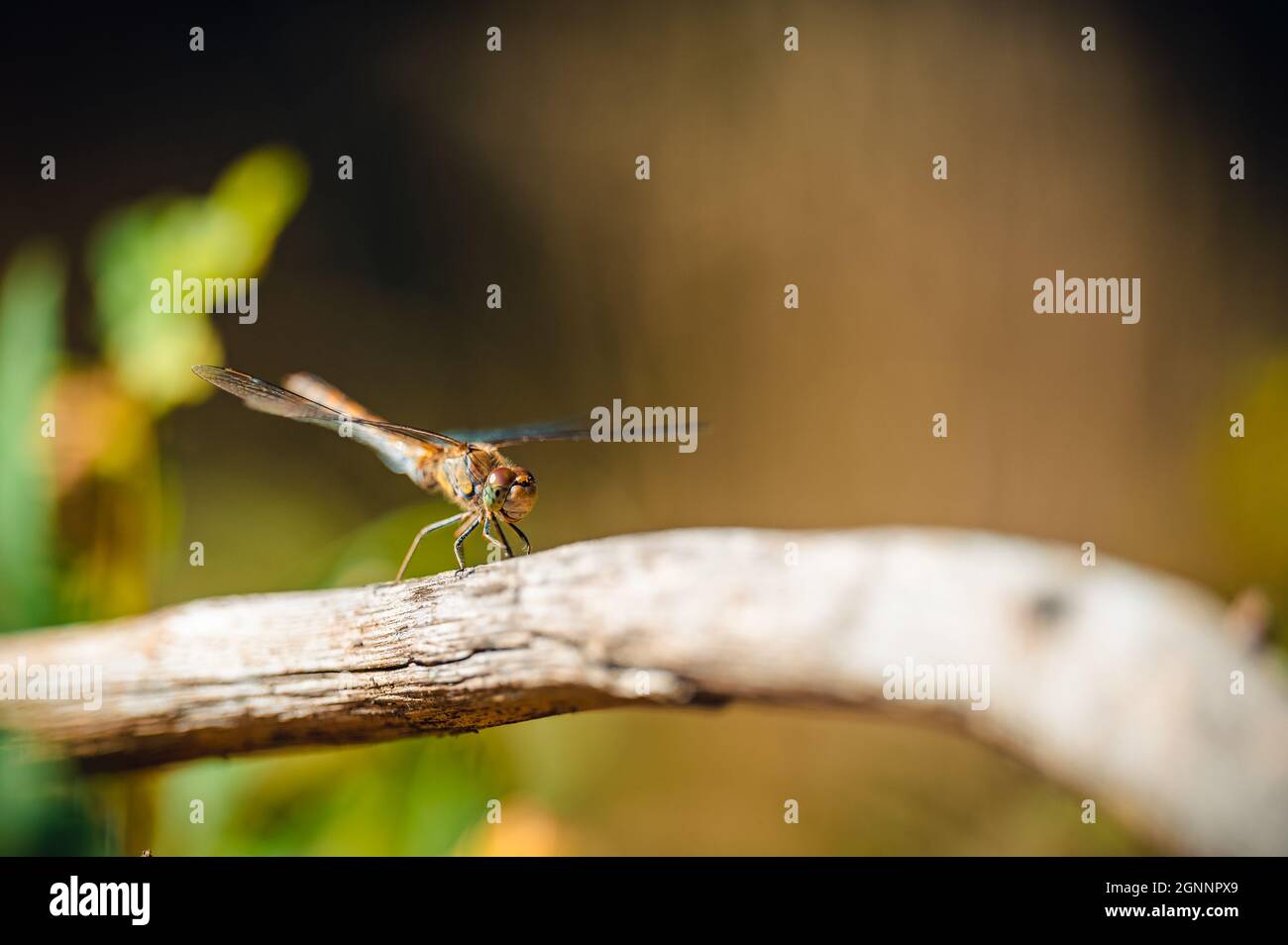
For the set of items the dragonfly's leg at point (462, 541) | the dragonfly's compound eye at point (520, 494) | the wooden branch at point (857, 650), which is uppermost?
the dragonfly's compound eye at point (520, 494)

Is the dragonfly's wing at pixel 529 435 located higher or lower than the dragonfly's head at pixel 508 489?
higher

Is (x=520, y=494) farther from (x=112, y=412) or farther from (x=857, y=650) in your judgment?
(x=112, y=412)

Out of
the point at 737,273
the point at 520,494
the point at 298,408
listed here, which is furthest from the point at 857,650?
the point at 737,273

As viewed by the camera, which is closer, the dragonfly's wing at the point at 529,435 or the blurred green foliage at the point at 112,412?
the dragonfly's wing at the point at 529,435

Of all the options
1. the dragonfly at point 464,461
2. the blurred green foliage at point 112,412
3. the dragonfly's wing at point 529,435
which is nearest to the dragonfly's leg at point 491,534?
the dragonfly at point 464,461

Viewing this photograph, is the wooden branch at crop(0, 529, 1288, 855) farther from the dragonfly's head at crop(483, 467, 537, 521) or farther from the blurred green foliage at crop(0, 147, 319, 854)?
the blurred green foliage at crop(0, 147, 319, 854)

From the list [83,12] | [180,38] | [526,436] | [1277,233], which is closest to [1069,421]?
[1277,233]

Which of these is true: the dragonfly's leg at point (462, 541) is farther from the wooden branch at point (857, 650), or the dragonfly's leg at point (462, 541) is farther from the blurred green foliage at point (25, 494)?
the blurred green foliage at point (25, 494)
